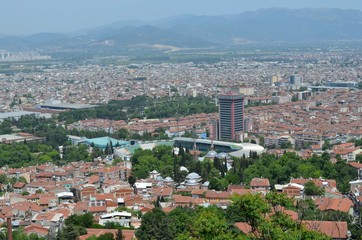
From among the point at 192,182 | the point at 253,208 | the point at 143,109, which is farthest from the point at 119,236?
the point at 143,109

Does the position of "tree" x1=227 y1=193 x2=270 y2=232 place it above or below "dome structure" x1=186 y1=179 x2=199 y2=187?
above

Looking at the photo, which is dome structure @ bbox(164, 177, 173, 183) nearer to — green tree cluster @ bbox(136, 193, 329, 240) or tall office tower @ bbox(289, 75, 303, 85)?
green tree cluster @ bbox(136, 193, 329, 240)

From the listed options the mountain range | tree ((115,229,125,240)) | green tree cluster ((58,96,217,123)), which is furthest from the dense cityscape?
the mountain range

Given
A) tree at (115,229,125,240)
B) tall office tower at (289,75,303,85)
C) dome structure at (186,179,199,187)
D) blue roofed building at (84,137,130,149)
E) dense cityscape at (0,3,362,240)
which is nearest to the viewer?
tree at (115,229,125,240)

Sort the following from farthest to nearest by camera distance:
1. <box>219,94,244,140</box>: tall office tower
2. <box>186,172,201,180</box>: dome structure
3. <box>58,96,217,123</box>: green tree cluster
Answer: <box>58,96,217,123</box>: green tree cluster, <box>219,94,244,140</box>: tall office tower, <box>186,172,201,180</box>: dome structure

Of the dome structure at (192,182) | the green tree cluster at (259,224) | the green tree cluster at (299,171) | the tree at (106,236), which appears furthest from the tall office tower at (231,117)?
the green tree cluster at (259,224)

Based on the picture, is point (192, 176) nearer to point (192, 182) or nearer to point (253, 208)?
point (192, 182)
